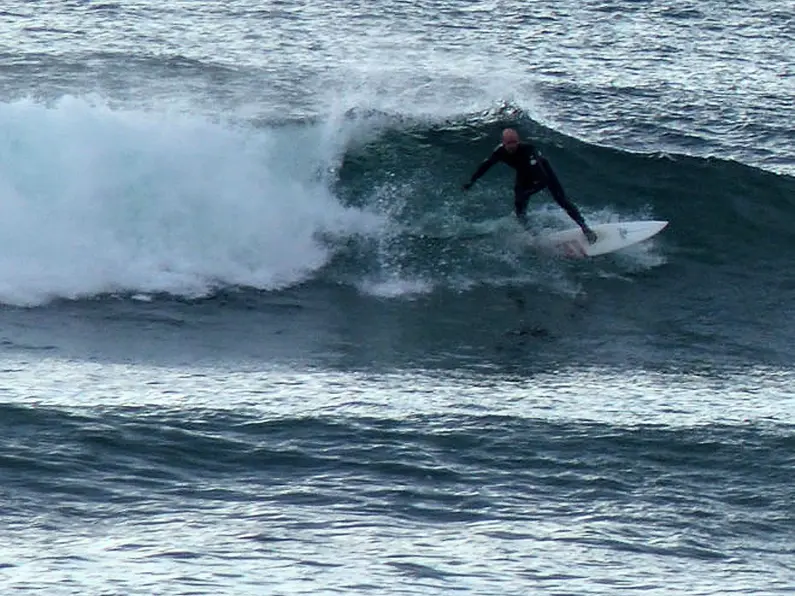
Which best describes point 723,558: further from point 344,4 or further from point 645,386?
point 344,4

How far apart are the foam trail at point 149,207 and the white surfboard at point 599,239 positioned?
249cm

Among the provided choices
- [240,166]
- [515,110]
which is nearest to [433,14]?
[515,110]

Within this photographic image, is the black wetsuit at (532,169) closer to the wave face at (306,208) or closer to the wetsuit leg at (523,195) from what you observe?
the wetsuit leg at (523,195)

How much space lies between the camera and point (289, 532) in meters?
11.3

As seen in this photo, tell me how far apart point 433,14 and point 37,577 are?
22.6m

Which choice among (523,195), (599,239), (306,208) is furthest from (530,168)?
(306,208)

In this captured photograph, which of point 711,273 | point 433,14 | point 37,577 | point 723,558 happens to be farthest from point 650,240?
point 433,14

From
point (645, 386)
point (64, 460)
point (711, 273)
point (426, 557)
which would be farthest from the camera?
point (711, 273)

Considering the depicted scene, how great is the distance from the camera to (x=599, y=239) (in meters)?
18.7

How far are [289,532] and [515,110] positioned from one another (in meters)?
13.3

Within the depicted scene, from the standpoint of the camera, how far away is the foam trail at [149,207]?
1794 centimetres

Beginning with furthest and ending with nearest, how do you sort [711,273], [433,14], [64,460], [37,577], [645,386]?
[433,14] < [711,273] < [645,386] < [64,460] < [37,577]

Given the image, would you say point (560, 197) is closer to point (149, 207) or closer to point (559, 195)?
point (559, 195)

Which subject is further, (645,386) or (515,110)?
(515,110)
